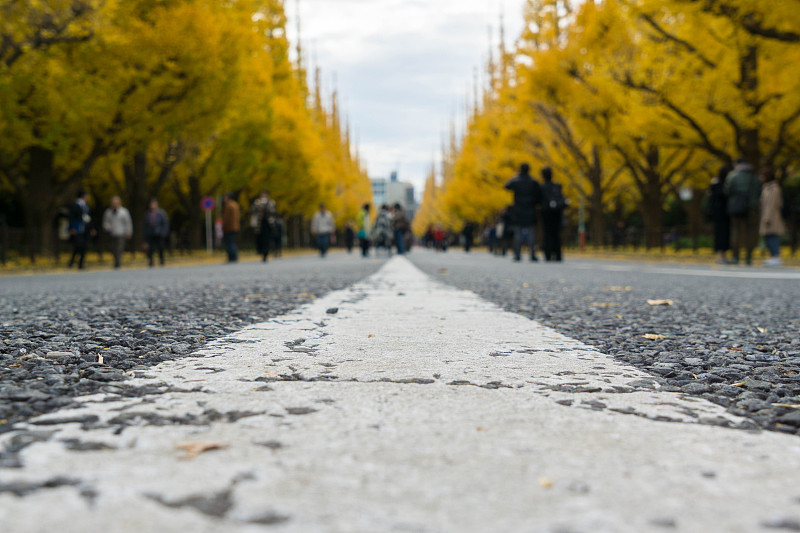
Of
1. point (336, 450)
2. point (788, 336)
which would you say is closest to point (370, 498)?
point (336, 450)

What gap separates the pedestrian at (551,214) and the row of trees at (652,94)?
388 centimetres

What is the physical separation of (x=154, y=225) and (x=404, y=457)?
1702cm

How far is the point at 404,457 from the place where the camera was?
52.4 inches

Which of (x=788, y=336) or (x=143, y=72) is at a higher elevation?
(x=143, y=72)

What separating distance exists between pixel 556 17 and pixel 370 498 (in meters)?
27.9

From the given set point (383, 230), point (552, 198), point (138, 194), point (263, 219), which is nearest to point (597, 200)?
point (383, 230)

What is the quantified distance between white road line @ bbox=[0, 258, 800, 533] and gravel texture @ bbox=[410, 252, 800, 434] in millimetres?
211

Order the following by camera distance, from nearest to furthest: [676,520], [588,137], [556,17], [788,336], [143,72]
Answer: [676,520], [788,336], [143,72], [588,137], [556,17]

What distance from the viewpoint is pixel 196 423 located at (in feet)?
5.21

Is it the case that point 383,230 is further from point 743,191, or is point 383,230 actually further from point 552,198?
point 743,191

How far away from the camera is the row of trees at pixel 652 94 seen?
50.5ft

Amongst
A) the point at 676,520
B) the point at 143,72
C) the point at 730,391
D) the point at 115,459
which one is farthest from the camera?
the point at 143,72

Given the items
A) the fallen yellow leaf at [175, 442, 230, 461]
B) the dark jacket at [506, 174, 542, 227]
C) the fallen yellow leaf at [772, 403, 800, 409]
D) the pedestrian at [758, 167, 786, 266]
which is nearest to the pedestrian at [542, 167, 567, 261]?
the dark jacket at [506, 174, 542, 227]

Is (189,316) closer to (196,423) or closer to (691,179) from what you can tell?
(196,423)
